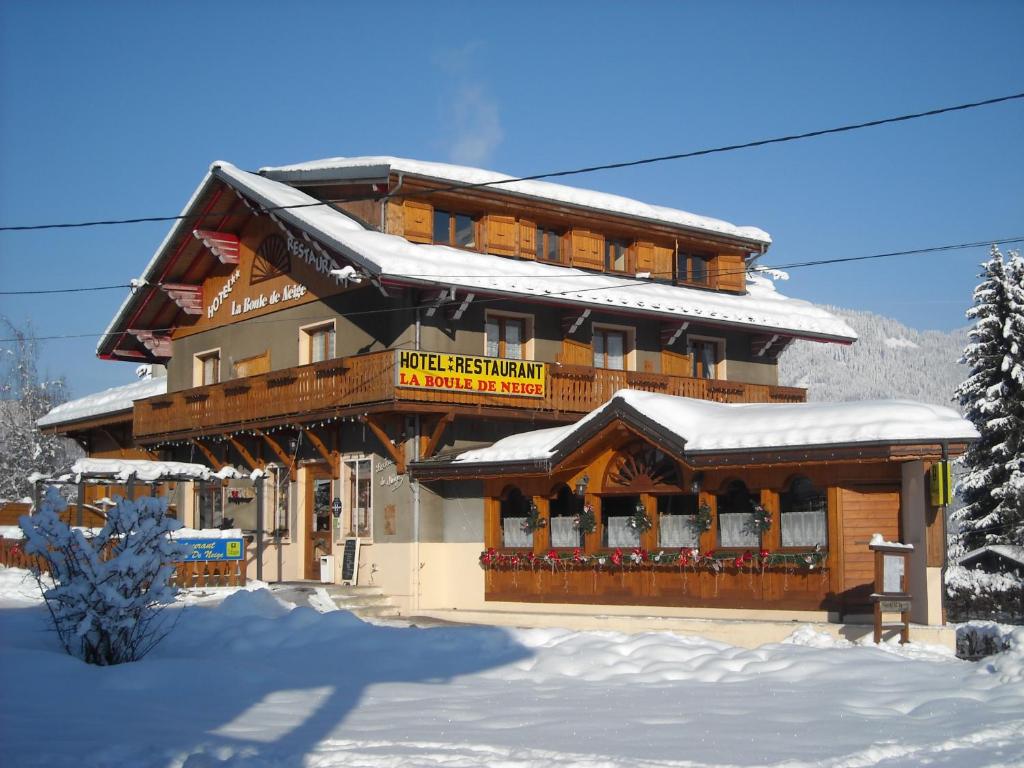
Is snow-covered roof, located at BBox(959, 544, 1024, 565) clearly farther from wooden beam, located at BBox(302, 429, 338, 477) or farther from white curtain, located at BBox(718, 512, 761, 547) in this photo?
wooden beam, located at BBox(302, 429, 338, 477)

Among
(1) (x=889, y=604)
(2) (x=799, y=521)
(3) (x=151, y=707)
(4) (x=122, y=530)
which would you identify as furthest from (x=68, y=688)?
(2) (x=799, y=521)

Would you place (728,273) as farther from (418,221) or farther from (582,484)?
(582,484)

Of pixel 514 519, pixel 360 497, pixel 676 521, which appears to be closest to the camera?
pixel 676 521

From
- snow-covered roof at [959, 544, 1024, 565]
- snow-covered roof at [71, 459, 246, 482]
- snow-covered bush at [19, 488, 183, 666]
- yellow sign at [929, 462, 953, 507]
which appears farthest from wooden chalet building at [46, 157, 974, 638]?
snow-covered bush at [19, 488, 183, 666]

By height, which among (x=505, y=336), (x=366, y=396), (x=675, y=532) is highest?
(x=505, y=336)

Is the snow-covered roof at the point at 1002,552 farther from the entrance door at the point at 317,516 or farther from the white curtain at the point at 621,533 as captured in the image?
the entrance door at the point at 317,516

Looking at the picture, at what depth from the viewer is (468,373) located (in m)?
25.5

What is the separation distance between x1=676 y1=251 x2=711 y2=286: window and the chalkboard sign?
37.0 ft

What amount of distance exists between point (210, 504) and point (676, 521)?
603 inches

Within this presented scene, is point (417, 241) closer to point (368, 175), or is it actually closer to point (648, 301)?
point (368, 175)

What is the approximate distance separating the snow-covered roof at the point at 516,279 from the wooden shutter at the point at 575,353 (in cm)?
150

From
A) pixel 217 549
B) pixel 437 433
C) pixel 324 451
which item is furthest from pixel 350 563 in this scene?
pixel 217 549

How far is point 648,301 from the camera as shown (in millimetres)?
29000

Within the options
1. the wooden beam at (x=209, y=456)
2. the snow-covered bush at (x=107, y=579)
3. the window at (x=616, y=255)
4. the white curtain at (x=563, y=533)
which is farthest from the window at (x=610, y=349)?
the snow-covered bush at (x=107, y=579)
